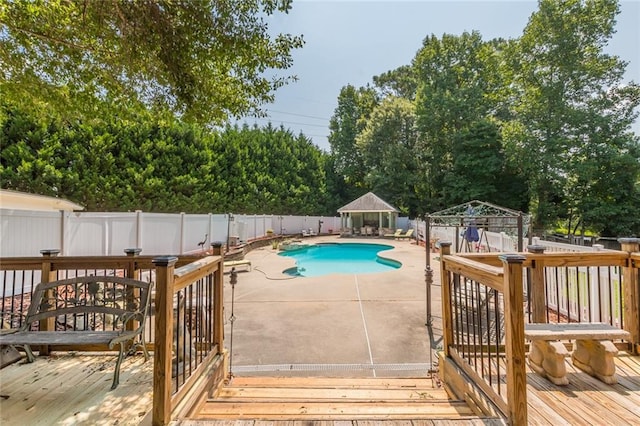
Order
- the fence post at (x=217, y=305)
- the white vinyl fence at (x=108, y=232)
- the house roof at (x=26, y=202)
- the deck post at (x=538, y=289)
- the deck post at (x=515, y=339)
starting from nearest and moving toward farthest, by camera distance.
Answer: the deck post at (x=515, y=339) < the fence post at (x=217, y=305) < the deck post at (x=538, y=289) < the white vinyl fence at (x=108, y=232) < the house roof at (x=26, y=202)

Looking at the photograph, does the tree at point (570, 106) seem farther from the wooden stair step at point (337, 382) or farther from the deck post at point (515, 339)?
the deck post at point (515, 339)

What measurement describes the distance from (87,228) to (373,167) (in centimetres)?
2252

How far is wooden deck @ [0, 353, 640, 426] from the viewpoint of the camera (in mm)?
1995

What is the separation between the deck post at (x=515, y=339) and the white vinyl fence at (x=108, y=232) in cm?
727

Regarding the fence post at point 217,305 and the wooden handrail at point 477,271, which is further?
the fence post at point 217,305

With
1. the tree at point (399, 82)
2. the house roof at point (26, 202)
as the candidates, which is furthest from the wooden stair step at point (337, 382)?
the tree at point (399, 82)

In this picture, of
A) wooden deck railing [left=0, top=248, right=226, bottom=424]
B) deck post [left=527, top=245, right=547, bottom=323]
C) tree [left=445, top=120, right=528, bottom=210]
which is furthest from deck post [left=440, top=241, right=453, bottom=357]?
tree [left=445, top=120, right=528, bottom=210]

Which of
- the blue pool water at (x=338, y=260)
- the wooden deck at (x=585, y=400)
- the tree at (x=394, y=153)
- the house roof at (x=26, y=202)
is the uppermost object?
the tree at (x=394, y=153)

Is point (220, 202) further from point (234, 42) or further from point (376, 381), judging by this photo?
point (376, 381)

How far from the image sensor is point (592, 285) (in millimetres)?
4082

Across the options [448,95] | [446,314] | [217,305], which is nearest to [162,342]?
[217,305]

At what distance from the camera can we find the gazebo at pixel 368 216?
21.5 m

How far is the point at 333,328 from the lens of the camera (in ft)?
14.7

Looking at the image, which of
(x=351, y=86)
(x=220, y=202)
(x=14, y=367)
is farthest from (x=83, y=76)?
(x=351, y=86)
